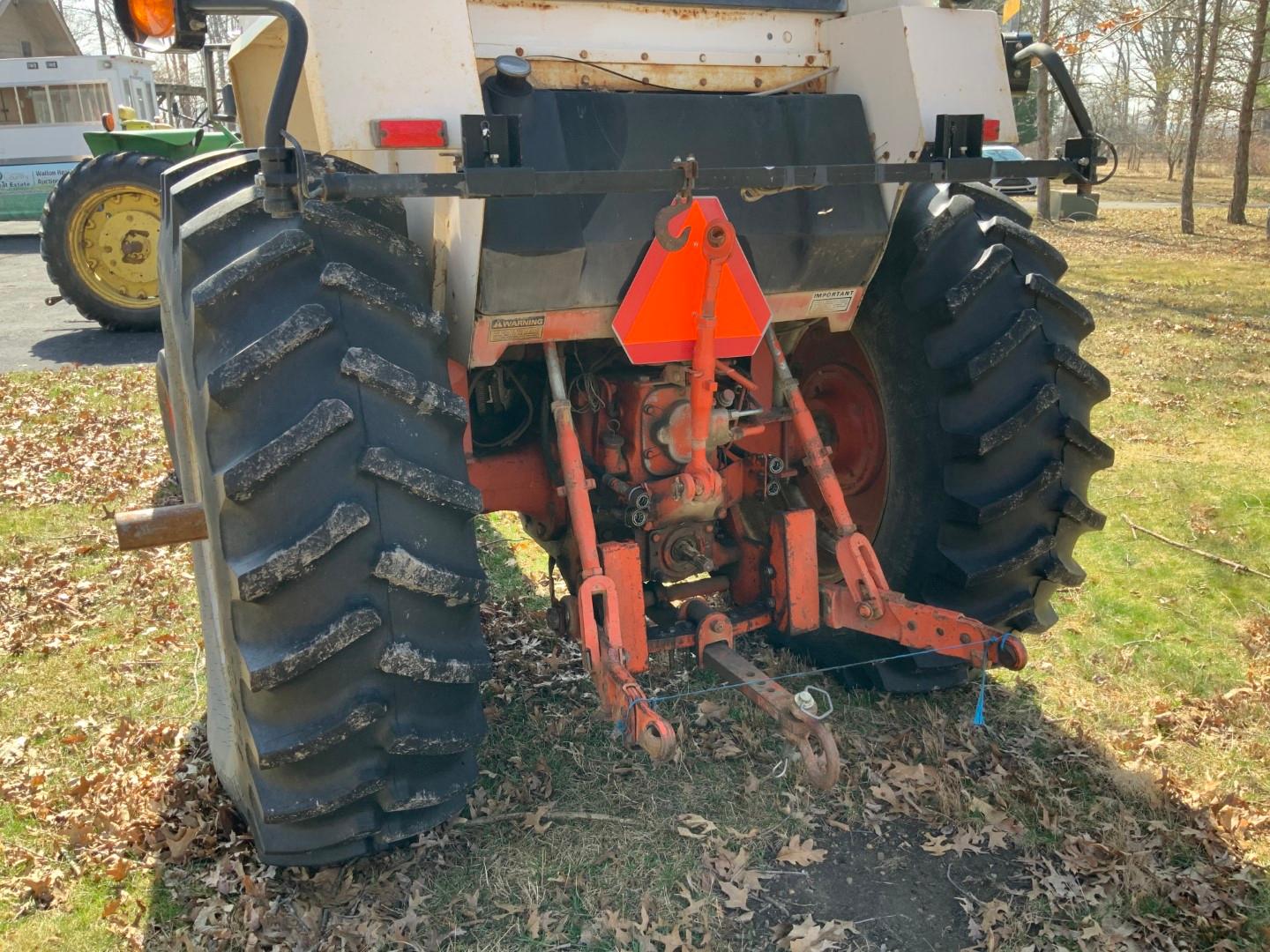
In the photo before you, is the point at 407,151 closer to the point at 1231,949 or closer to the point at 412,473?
the point at 412,473

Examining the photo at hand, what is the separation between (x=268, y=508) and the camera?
2.49 m

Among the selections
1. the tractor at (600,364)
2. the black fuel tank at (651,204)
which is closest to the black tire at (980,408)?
the tractor at (600,364)

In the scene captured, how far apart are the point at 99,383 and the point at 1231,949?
9.26 meters

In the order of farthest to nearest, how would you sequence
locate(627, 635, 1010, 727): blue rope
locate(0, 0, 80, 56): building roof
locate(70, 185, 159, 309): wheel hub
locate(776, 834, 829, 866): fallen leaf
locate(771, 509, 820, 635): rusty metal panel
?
locate(0, 0, 80, 56): building roof → locate(70, 185, 159, 309): wheel hub → locate(771, 509, 820, 635): rusty metal panel → locate(627, 635, 1010, 727): blue rope → locate(776, 834, 829, 866): fallen leaf

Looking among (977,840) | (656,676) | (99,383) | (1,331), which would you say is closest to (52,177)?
(1,331)

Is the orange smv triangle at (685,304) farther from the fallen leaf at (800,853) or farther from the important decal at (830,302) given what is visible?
the fallen leaf at (800,853)

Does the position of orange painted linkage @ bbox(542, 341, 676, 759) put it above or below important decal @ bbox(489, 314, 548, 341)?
below

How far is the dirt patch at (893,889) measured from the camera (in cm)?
299

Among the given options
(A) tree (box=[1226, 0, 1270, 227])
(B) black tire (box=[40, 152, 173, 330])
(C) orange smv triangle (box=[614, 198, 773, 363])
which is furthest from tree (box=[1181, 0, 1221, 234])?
(C) orange smv triangle (box=[614, 198, 773, 363])

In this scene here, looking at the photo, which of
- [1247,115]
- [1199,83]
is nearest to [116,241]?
[1199,83]

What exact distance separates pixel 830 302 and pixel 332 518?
1939 millimetres

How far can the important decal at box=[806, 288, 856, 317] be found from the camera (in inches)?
140

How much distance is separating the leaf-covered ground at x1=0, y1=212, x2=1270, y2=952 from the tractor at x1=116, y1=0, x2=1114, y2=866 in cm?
32

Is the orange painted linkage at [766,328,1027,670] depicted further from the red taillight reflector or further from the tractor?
the red taillight reflector
